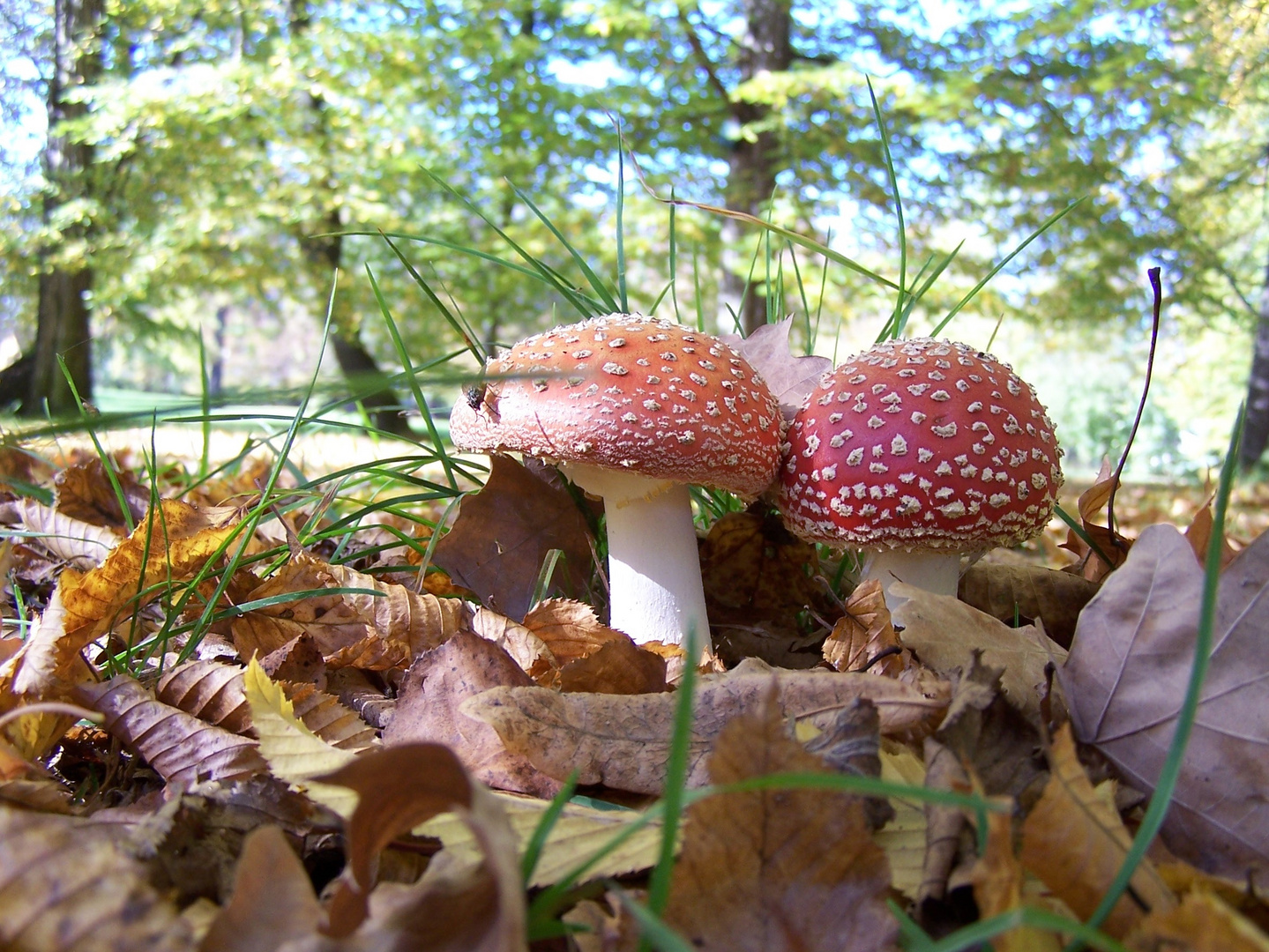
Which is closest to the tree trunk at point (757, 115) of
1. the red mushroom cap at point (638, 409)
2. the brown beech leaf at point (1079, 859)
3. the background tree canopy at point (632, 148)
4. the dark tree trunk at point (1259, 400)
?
the background tree canopy at point (632, 148)

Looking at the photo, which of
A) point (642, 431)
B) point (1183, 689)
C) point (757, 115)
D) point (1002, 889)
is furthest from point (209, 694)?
point (757, 115)

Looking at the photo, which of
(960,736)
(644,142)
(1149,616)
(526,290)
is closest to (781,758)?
(960,736)

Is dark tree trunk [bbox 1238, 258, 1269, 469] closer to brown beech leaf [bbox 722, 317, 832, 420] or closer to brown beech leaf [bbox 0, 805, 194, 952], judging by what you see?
brown beech leaf [bbox 722, 317, 832, 420]

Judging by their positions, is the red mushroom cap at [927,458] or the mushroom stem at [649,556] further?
the mushroom stem at [649,556]

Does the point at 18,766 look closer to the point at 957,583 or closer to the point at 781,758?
the point at 781,758

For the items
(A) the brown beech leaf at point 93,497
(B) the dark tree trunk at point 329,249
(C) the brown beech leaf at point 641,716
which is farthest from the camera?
(B) the dark tree trunk at point 329,249

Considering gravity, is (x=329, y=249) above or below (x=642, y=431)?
above

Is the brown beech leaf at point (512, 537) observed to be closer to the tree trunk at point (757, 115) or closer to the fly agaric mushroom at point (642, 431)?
the fly agaric mushroom at point (642, 431)

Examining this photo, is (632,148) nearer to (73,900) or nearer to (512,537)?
(512,537)
